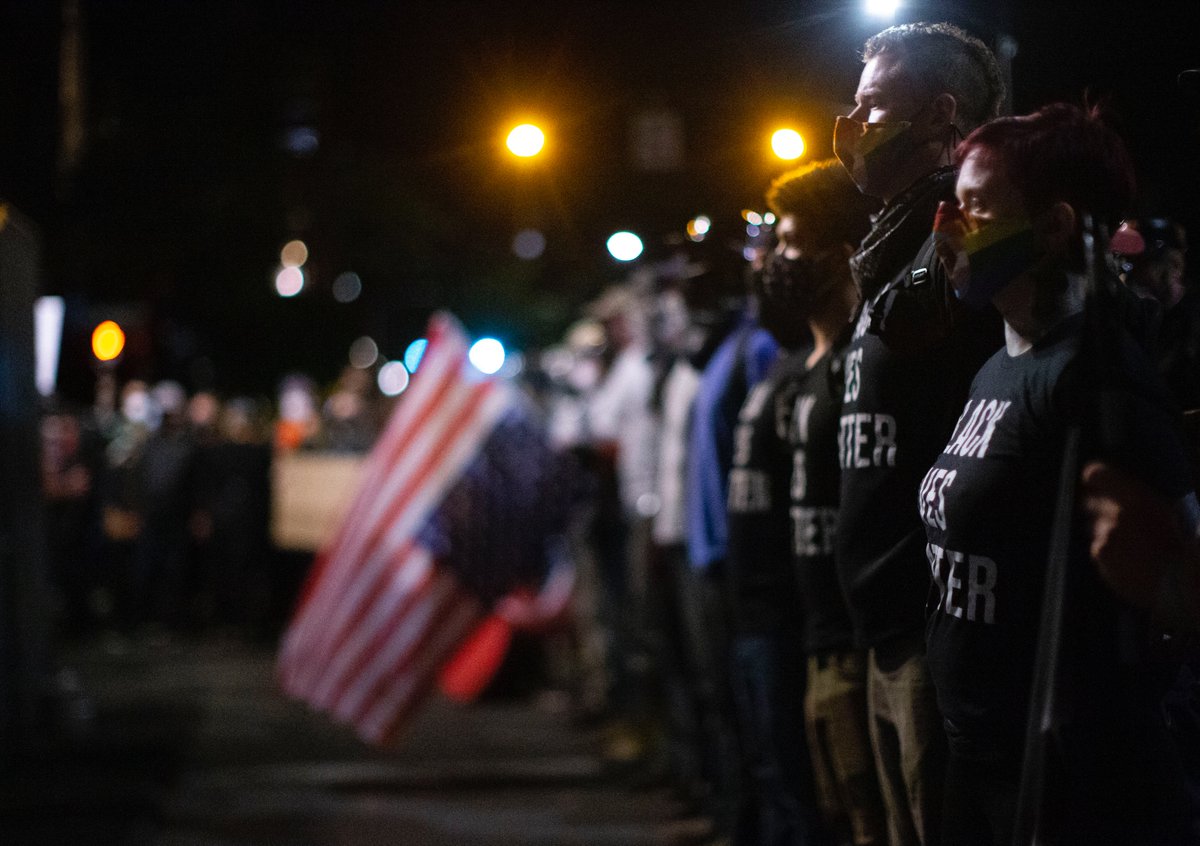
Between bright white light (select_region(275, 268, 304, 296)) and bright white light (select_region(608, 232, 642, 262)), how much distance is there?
62.5 feet

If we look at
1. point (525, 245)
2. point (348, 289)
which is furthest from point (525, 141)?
point (348, 289)

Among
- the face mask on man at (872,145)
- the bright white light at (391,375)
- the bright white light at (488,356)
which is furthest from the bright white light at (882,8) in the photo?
the bright white light at (391,375)

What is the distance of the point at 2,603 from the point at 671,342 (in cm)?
379

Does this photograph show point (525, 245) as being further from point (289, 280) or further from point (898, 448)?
point (898, 448)

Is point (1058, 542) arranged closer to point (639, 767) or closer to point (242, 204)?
point (639, 767)

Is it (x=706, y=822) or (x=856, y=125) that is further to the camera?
(x=706, y=822)

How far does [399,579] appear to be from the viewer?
10.6 m

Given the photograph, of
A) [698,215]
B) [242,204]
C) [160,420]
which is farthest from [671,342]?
[242,204]

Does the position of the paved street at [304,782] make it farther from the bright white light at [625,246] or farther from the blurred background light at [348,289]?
the blurred background light at [348,289]

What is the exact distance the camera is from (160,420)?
59.6 ft

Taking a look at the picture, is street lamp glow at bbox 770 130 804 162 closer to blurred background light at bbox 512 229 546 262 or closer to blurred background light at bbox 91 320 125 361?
blurred background light at bbox 91 320 125 361

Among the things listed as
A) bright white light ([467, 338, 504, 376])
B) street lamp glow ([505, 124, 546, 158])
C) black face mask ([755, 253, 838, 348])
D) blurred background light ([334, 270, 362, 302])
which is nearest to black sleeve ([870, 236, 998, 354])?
black face mask ([755, 253, 838, 348])

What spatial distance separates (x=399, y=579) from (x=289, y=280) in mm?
18989

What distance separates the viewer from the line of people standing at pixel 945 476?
9.71ft
